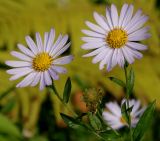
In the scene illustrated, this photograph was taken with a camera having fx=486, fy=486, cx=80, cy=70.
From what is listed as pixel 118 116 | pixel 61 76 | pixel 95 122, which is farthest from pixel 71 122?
pixel 61 76

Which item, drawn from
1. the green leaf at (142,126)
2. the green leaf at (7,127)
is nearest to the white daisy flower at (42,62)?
the green leaf at (142,126)

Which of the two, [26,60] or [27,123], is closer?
[26,60]

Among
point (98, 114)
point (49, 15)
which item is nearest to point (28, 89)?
point (49, 15)

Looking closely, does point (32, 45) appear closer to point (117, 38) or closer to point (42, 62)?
point (42, 62)

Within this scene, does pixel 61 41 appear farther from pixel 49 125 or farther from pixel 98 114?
pixel 49 125

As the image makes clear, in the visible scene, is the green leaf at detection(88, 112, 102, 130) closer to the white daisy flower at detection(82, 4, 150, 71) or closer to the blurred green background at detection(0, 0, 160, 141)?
the white daisy flower at detection(82, 4, 150, 71)

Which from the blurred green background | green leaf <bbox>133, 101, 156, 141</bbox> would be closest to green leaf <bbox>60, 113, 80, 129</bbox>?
green leaf <bbox>133, 101, 156, 141</bbox>

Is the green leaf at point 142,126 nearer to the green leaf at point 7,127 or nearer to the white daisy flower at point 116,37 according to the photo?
the white daisy flower at point 116,37
